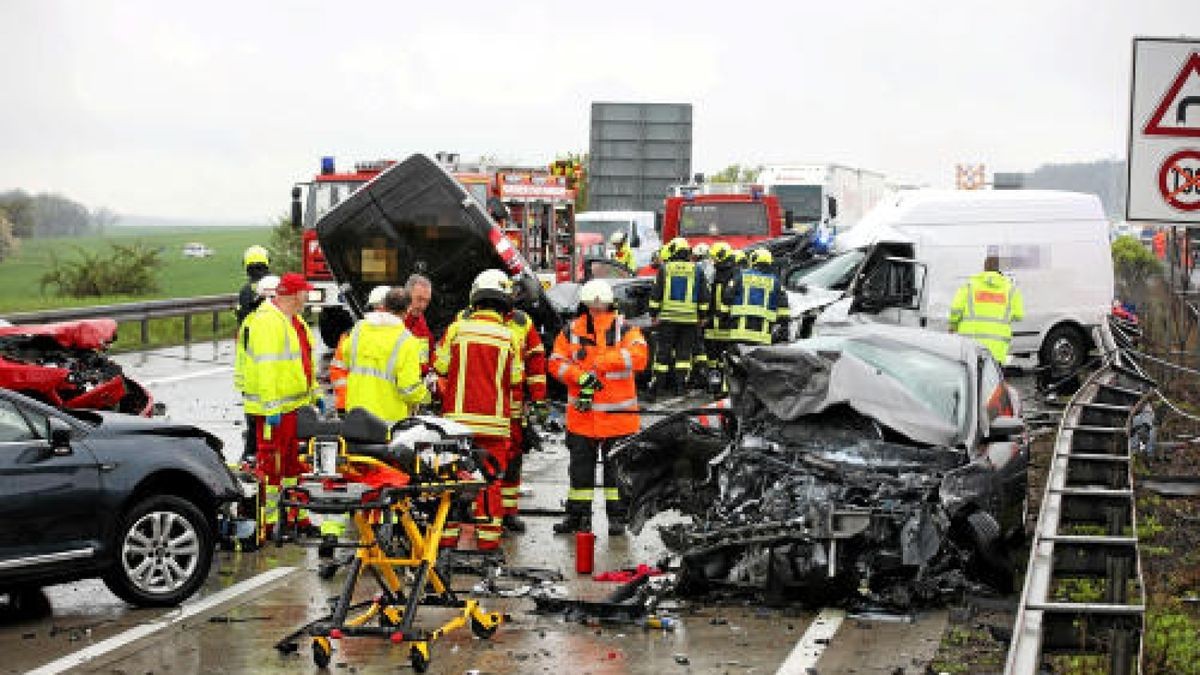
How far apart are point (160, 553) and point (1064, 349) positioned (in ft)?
53.1

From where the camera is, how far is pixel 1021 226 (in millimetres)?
23062

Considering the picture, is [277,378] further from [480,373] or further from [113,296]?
[113,296]

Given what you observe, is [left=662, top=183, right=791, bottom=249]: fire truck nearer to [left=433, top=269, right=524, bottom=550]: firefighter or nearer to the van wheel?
the van wheel

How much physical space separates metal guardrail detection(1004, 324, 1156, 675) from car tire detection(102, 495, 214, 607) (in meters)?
4.55

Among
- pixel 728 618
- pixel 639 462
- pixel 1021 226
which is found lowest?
pixel 728 618

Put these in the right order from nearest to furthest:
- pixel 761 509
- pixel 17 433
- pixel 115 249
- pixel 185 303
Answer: pixel 17 433
pixel 761 509
pixel 185 303
pixel 115 249

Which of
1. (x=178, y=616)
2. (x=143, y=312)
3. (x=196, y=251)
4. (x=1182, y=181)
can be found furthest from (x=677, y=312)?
(x=196, y=251)

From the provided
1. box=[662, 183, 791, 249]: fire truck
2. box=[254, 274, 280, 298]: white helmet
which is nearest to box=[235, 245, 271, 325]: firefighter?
box=[254, 274, 280, 298]: white helmet

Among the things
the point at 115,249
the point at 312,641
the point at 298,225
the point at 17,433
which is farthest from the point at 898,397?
the point at 115,249

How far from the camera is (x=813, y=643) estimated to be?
912 centimetres

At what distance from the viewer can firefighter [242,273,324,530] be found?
11742 millimetres

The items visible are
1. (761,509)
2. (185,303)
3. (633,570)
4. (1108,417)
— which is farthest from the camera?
(185,303)

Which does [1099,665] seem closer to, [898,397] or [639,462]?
[898,397]

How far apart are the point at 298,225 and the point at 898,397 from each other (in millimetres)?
16205
